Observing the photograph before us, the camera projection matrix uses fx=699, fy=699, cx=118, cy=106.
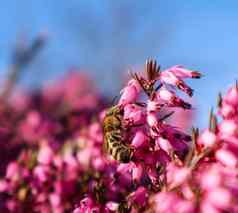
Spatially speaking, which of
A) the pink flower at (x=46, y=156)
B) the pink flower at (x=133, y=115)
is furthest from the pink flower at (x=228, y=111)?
the pink flower at (x=46, y=156)

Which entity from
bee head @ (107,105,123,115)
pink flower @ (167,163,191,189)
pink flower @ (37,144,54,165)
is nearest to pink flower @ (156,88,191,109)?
bee head @ (107,105,123,115)

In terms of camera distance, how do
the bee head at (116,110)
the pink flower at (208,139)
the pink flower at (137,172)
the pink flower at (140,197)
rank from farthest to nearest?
the bee head at (116,110) → the pink flower at (137,172) → the pink flower at (140,197) → the pink flower at (208,139)

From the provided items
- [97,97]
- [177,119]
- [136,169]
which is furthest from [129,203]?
[177,119]

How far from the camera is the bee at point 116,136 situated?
2.42 metres

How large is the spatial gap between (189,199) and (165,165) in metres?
0.44

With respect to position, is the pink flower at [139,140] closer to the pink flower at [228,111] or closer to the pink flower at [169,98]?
the pink flower at [169,98]

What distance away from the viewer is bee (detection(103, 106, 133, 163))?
7.95 feet

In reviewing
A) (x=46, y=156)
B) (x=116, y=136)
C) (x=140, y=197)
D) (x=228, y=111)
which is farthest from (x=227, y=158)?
(x=46, y=156)

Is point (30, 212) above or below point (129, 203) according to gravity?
below

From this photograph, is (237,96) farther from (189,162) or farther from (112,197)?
(112,197)

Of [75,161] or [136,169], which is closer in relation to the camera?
[136,169]

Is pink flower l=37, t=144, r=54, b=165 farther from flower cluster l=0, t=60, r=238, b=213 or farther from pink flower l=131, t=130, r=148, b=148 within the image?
pink flower l=131, t=130, r=148, b=148

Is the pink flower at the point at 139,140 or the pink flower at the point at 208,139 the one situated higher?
the pink flower at the point at 208,139

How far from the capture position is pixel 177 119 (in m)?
8.32
